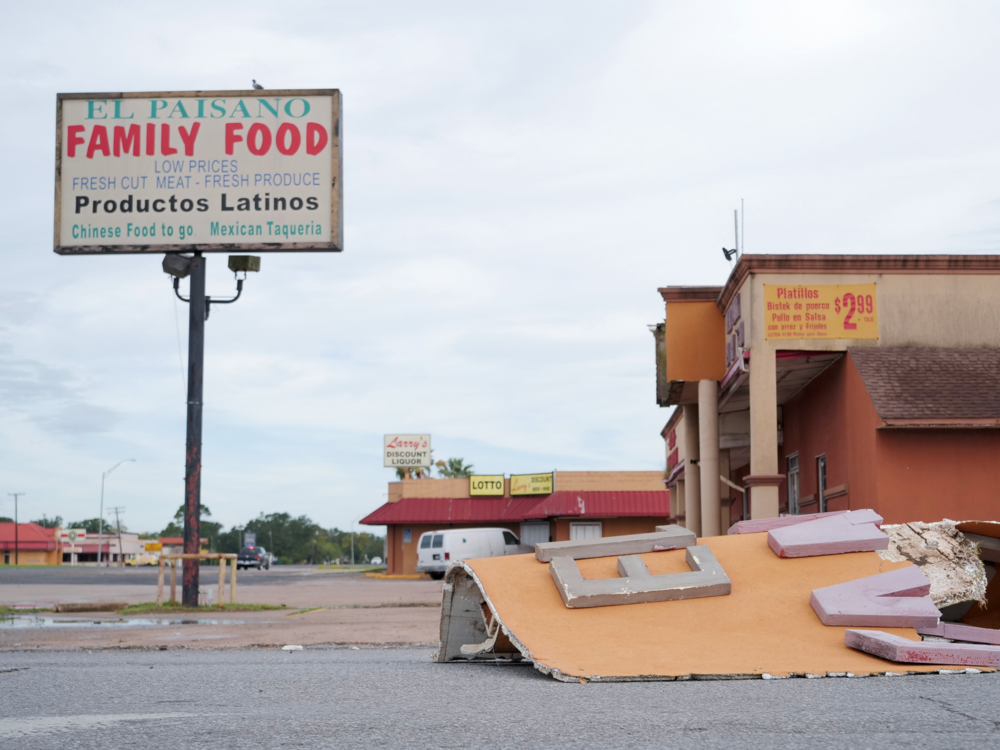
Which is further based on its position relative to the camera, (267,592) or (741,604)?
(267,592)

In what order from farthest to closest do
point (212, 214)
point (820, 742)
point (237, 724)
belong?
point (212, 214) → point (237, 724) → point (820, 742)

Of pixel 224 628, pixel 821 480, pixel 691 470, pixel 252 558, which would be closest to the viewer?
pixel 224 628

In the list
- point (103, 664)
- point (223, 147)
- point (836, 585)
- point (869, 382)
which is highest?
point (223, 147)

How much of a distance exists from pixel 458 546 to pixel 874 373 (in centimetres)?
2289

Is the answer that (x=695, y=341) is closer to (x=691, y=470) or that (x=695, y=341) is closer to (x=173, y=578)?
(x=691, y=470)

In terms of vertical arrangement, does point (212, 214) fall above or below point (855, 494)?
above

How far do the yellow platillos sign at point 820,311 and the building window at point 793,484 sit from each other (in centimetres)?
512

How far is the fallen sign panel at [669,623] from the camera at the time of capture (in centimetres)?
622

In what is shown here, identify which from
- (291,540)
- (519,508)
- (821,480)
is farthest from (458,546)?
(291,540)

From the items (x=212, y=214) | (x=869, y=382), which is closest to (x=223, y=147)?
(x=212, y=214)

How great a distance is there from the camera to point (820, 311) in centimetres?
1689

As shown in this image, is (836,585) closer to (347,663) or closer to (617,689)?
(617,689)

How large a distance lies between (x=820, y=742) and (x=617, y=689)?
1.80 meters

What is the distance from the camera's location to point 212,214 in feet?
63.0
